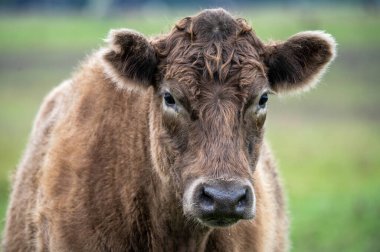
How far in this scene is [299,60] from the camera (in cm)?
670

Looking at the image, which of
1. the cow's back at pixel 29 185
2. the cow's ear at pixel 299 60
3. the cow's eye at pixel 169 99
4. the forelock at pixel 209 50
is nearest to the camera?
the forelock at pixel 209 50

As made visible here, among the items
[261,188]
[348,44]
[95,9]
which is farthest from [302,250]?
[95,9]

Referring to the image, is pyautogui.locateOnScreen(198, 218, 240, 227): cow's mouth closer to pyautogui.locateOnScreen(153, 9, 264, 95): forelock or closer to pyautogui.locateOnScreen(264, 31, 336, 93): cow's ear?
pyautogui.locateOnScreen(153, 9, 264, 95): forelock

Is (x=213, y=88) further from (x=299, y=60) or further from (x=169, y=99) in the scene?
(x=299, y=60)

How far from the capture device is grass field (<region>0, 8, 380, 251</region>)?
1451 centimetres

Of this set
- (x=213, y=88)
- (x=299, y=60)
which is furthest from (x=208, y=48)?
(x=299, y=60)

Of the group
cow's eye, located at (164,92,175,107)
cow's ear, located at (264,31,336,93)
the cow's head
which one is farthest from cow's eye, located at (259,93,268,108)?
cow's eye, located at (164,92,175,107)

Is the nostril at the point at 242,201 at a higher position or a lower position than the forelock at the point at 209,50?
lower

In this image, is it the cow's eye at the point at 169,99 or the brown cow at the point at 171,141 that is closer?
the brown cow at the point at 171,141

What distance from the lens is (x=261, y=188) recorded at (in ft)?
23.5

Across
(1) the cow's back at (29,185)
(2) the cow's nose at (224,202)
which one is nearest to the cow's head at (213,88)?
(2) the cow's nose at (224,202)

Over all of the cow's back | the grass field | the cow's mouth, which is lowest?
the cow's mouth

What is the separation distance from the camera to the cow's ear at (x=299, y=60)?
6594mm

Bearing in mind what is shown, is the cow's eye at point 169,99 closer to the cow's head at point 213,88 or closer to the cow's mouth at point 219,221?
the cow's head at point 213,88
